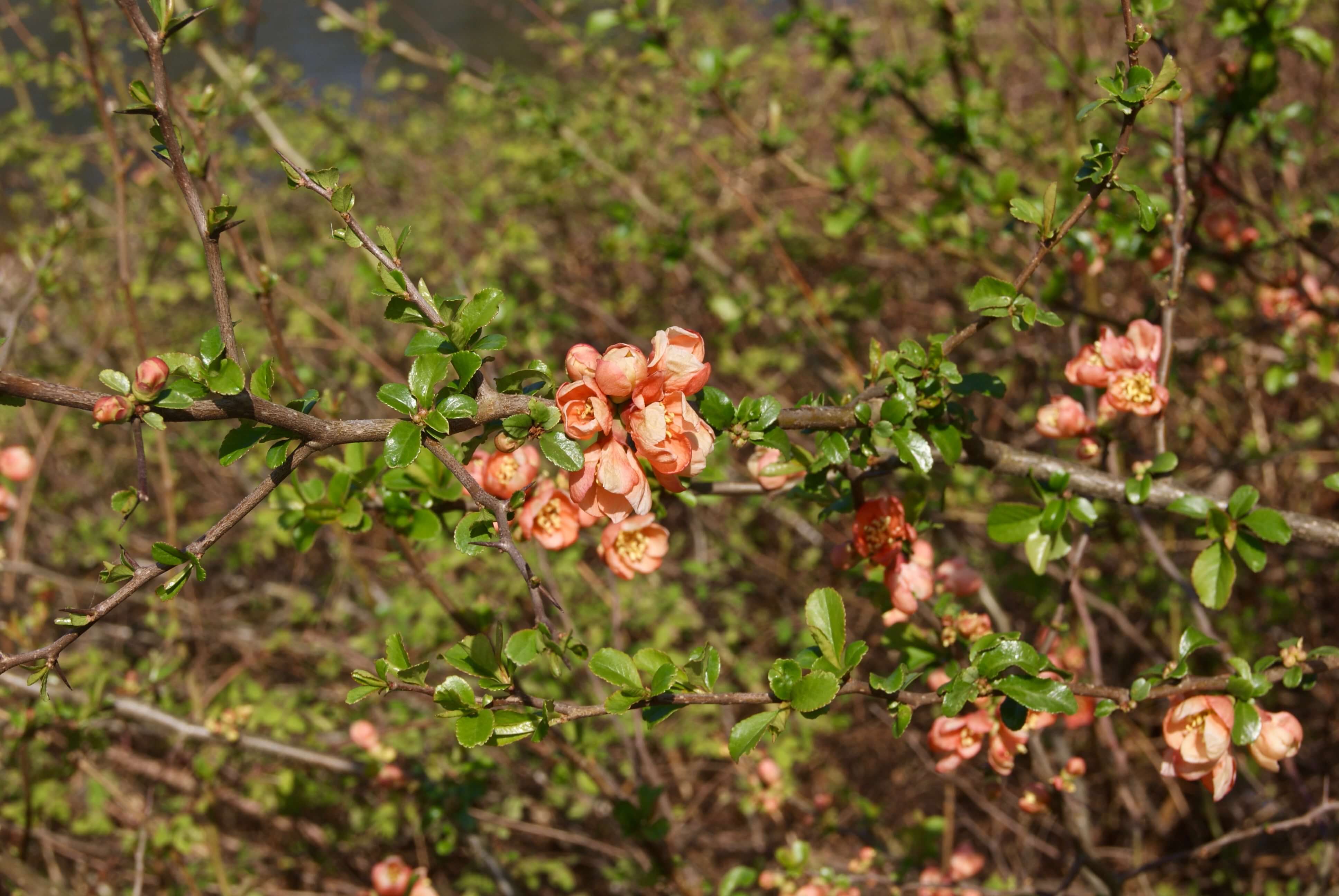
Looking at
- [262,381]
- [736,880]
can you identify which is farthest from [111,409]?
[736,880]

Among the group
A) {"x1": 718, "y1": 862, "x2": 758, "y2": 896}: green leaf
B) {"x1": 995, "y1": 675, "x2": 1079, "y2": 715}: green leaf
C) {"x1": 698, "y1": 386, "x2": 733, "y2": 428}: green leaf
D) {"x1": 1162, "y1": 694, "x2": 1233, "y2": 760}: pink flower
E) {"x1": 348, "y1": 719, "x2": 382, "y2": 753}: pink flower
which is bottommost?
{"x1": 348, "y1": 719, "x2": 382, "y2": 753}: pink flower

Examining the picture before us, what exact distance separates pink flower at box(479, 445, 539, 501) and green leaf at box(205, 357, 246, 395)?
41 cm

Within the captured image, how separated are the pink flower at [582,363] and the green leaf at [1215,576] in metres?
0.85

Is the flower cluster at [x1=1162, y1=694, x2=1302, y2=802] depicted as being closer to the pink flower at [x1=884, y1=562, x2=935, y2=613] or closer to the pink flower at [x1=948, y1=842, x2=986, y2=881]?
the pink flower at [x1=884, y1=562, x2=935, y2=613]

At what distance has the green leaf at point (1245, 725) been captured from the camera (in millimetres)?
1065

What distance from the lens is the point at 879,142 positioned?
4.91m

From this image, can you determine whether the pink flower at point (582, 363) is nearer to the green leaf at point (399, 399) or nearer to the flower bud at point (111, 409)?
the green leaf at point (399, 399)

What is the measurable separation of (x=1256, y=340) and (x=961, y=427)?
2.69 metres

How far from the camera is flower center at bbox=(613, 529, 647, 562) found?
50.3 inches

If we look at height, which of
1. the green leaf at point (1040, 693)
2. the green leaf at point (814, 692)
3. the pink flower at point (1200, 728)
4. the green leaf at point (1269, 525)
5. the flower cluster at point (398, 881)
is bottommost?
the flower cluster at point (398, 881)

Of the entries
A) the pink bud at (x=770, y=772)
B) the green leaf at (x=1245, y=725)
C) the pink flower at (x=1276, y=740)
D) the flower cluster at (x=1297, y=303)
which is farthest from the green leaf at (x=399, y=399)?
the flower cluster at (x=1297, y=303)

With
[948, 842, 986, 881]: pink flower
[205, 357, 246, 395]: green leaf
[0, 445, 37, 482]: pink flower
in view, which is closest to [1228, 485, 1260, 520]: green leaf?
[205, 357, 246, 395]: green leaf

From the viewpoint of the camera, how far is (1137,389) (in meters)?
1.27

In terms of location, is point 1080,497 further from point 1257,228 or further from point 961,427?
point 1257,228
